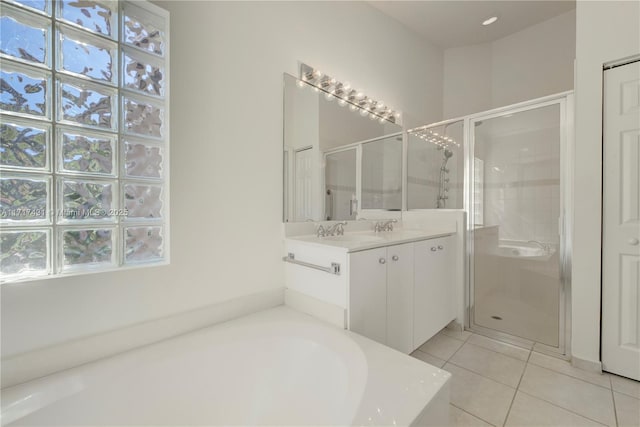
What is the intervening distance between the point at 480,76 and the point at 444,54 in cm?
52

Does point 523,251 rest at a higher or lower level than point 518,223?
lower

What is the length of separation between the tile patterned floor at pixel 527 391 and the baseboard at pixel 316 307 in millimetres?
731

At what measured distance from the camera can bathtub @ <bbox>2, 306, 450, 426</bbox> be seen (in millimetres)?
859

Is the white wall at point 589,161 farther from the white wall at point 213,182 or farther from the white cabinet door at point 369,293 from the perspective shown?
the white wall at point 213,182

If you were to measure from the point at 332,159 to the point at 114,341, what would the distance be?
1636mm

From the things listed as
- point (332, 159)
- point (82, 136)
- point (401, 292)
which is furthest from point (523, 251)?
point (82, 136)

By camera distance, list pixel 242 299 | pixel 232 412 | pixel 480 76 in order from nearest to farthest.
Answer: pixel 232 412 → pixel 242 299 → pixel 480 76

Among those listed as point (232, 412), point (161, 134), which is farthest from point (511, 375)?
point (161, 134)

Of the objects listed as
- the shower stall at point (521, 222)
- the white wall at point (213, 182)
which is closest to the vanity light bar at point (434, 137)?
the shower stall at point (521, 222)

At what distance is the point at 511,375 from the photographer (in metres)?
1.67

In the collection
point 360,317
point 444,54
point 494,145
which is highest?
point 444,54

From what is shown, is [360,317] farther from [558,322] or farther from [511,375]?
[558,322]

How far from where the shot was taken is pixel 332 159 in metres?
2.01

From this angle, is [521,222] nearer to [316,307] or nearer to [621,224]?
[621,224]
